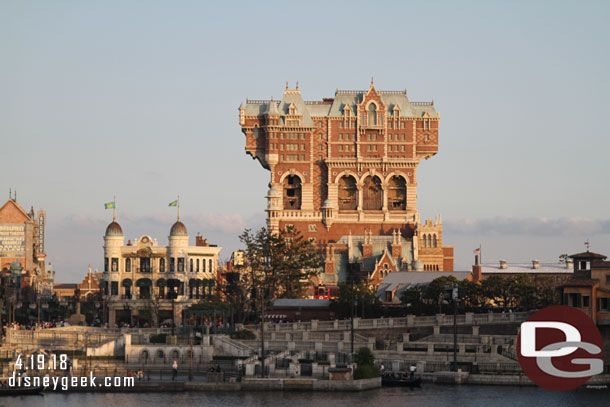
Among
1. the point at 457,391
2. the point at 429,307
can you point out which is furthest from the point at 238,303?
the point at 457,391

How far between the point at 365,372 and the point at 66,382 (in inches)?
1024

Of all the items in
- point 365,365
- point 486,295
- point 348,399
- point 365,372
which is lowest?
point 348,399

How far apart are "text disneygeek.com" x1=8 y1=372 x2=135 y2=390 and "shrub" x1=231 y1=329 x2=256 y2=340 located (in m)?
23.3

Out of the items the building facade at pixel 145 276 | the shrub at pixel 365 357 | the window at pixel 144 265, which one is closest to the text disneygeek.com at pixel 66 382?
the shrub at pixel 365 357

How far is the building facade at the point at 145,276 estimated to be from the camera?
195 metres

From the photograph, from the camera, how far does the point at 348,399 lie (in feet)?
346

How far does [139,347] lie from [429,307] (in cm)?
4314

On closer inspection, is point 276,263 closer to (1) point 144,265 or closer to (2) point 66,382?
(1) point 144,265

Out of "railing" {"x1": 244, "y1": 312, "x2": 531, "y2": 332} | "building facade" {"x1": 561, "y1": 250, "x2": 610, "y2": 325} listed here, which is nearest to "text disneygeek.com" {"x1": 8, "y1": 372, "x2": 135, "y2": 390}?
"railing" {"x1": 244, "y1": 312, "x2": 531, "y2": 332}

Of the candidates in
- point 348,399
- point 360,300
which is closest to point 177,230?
point 360,300

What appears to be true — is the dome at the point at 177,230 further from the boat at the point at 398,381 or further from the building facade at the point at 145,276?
the boat at the point at 398,381

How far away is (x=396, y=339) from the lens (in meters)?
139

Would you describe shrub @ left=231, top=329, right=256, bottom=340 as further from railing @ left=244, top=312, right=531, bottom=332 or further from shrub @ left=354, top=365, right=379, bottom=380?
shrub @ left=354, top=365, right=379, bottom=380

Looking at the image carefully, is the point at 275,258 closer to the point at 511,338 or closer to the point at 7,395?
the point at 511,338
